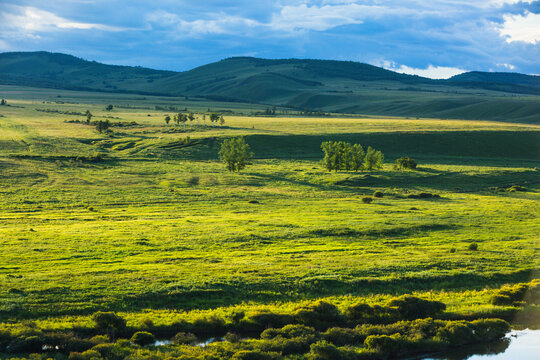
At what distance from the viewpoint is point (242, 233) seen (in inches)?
2057

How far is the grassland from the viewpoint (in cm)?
3519

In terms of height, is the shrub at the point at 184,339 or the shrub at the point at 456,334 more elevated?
the shrub at the point at 456,334

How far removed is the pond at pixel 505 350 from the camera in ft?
99.6

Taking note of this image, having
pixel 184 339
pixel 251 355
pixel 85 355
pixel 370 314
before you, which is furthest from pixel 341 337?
pixel 85 355

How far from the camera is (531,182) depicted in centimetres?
10000

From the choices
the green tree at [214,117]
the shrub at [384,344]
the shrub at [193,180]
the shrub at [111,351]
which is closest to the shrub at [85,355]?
the shrub at [111,351]

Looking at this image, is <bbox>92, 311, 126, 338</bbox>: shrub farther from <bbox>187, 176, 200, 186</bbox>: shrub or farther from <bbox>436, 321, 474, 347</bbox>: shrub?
<bbox>187, 176, 200, 186</bbox>: shrub

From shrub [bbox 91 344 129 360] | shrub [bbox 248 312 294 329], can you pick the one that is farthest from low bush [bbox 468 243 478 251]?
shrub [bbox 91 344 129 360]

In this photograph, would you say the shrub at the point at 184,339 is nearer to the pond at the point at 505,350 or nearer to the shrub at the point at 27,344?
the shrub at the point at 27,344

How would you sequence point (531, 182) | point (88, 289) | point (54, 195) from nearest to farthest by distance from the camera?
point (88, 289) → point (54, 195) → point (531, 182)

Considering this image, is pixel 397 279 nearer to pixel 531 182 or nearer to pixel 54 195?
pixel 54 195

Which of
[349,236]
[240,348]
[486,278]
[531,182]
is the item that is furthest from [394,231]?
[531,182]

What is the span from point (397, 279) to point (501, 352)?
967 cm

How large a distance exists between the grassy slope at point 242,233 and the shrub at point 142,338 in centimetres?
Answer: 313
